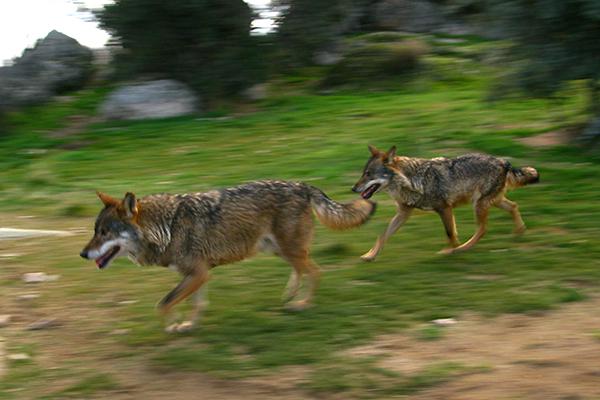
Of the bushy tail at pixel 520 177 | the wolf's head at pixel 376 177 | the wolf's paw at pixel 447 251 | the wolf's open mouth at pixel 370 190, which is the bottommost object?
the wolf's paw at pixel 447 251

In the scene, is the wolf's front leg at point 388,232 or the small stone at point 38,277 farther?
the wolf's front leg at point 388,232

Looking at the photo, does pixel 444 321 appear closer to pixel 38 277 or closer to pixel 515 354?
pixel 515 354

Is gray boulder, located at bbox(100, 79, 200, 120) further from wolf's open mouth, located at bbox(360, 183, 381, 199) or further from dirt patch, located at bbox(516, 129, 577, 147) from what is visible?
wolf's open mouth, located at bbox(360, 183, 381, 199)

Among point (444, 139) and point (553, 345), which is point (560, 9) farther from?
point (553, 345)

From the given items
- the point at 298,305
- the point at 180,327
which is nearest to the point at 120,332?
the point at 180,327

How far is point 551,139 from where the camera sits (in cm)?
1702

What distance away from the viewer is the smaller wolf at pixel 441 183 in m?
10.9

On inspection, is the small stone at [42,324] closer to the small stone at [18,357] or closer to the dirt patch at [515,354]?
the small stone at [18,357]

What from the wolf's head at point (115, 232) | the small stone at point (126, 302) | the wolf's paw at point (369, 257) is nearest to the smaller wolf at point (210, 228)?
the wolf's head at point (115, 232)

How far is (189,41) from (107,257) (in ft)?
47.3

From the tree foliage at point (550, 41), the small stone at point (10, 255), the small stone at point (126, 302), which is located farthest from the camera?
the tree foliage at point (550, 41)

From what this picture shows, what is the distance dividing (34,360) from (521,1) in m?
9.65

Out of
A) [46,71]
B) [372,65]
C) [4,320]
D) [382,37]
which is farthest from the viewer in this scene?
[382,37]

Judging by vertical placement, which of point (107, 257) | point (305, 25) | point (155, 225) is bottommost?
point (107, 257)
